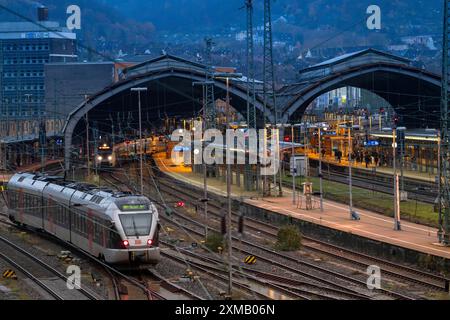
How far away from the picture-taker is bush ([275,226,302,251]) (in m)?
27.4

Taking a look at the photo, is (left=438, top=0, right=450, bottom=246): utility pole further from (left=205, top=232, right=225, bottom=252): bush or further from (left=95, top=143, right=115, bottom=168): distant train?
(left=95, top=143, right=115, bottom=168): distant train

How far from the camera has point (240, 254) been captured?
26297mm

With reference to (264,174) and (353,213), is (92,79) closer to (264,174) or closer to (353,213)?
(264,174)

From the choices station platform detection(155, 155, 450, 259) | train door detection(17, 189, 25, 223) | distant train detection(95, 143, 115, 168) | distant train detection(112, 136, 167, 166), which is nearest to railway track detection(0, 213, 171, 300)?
train door detection(17, 189, 25, 223)

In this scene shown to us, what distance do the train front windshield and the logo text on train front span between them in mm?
11370

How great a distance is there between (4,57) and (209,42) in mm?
88776

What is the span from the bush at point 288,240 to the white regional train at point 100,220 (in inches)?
258

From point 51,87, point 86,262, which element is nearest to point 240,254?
point 86,262

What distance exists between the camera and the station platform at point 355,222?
1037 inches

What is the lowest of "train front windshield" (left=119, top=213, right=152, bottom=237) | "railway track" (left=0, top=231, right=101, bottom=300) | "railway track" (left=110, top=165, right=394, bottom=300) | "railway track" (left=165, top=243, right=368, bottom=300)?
"railway track" (left=110, top=165, right=394, bottom=300)

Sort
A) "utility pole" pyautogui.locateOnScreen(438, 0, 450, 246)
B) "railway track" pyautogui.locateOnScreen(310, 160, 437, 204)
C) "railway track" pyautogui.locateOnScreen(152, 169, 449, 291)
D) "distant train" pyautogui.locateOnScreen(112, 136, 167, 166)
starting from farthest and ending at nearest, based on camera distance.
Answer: "distant train" pyautogui.locateOnScreen(112, 136, 167, 166) < "railway track" pyautogui.locateOnScreen(310, 160, 437, 204) < "utility pole" pyautogui.locateOnScreen(438, 0, 450, 246) < "railway track" pyautogui.locateOnScreen(152, 169, 449, 291)

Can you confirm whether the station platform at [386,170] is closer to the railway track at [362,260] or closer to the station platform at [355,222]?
the station platform at [355,222]

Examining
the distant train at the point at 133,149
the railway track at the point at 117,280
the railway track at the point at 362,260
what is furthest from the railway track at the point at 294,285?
the distant train at the point at 133,149
